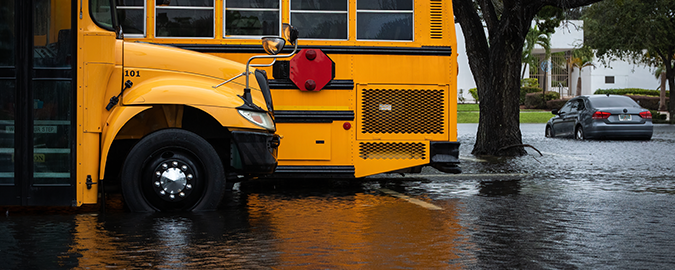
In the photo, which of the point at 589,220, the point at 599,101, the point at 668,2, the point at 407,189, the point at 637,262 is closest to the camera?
the point at 637,262

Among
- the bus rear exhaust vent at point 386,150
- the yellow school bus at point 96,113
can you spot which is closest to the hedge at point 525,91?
the bus rear exhaust vent at point 386,150

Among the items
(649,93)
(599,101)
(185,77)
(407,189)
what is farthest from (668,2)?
(649,93)

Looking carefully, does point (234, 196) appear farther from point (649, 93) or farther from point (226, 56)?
point (649, 93)

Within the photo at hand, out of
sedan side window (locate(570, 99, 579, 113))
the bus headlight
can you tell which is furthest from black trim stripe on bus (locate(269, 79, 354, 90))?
sedan side window (locate(570, 99, 579, 113))

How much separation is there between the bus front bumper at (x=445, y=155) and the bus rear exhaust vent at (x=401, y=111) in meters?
0.18

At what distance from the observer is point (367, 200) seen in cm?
904

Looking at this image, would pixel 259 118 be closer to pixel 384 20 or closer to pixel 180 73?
pixel 180 73

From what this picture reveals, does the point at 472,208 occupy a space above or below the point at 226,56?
below

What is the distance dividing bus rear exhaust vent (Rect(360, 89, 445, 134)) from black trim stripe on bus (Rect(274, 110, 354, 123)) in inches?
8.8

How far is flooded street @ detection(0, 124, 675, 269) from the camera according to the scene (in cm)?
549

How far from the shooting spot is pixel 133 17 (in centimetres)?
913

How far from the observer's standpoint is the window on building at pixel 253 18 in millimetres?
9250

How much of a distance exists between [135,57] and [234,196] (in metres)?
2.38

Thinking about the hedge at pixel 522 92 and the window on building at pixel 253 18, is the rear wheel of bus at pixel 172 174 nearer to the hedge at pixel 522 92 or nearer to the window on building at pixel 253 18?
the window on building at pixel 253 18
